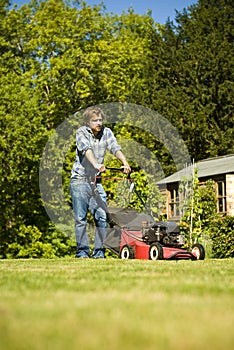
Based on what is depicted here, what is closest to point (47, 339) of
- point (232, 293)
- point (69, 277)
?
point (232, 293)

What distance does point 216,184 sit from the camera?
22.1 m

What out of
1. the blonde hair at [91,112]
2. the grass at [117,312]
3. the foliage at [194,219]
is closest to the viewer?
the grass at [117,312]

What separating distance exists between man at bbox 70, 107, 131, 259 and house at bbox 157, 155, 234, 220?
29.9 ft

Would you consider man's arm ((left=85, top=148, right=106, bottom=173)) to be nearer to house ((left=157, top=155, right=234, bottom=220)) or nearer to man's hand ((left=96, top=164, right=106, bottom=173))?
man's hand ((left=96, top=164, right=106, bottom=173))

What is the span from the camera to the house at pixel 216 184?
69.9 ft

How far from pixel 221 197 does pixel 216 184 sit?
1.56ft

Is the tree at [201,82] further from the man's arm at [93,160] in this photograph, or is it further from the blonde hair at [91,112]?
the man's arm at [93,160]

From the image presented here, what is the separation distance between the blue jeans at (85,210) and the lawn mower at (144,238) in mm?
225

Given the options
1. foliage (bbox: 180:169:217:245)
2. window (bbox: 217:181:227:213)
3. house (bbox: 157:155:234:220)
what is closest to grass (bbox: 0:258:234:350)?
foliage (bbox: 180:169:217:245)

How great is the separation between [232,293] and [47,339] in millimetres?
1966

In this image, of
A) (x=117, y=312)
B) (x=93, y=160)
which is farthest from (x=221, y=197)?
(x=117, y=312)

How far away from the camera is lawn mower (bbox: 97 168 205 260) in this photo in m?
9.73

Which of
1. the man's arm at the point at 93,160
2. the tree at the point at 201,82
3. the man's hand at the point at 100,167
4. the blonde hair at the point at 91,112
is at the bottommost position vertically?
the man's hand at the point at 100,167

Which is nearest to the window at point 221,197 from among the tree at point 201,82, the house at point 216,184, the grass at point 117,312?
the house at point 216,184
